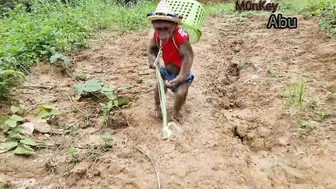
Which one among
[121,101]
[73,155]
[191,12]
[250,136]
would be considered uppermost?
[191,12]

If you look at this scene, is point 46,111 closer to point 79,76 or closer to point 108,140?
point 108,140

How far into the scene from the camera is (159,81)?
3059mm

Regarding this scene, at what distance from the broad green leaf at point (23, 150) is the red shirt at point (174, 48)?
1375 millimetres

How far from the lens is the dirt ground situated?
103 inches

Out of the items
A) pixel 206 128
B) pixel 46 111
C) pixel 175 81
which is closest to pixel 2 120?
pixel 46 111

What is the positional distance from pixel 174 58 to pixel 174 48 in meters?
0.11

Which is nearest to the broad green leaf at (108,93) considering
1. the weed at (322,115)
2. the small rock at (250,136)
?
the small rock at (250,136)

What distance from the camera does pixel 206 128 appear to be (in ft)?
10.6

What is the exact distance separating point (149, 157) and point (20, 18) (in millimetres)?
4008

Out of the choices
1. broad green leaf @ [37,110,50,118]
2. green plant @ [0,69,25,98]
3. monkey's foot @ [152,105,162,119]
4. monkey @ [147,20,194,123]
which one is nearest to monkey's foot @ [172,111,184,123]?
monkey @ [147,20,194,123]

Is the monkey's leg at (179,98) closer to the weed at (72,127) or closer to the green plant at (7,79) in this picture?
the weed at (72,127)

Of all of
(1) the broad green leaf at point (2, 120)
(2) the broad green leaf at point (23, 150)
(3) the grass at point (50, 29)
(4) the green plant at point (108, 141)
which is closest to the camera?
(2) the broad green leaf at point (23, 150)

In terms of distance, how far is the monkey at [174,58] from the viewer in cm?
282

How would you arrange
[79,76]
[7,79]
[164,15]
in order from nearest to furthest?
1. [164,15]
2. [7,79]
3. [79,76]
